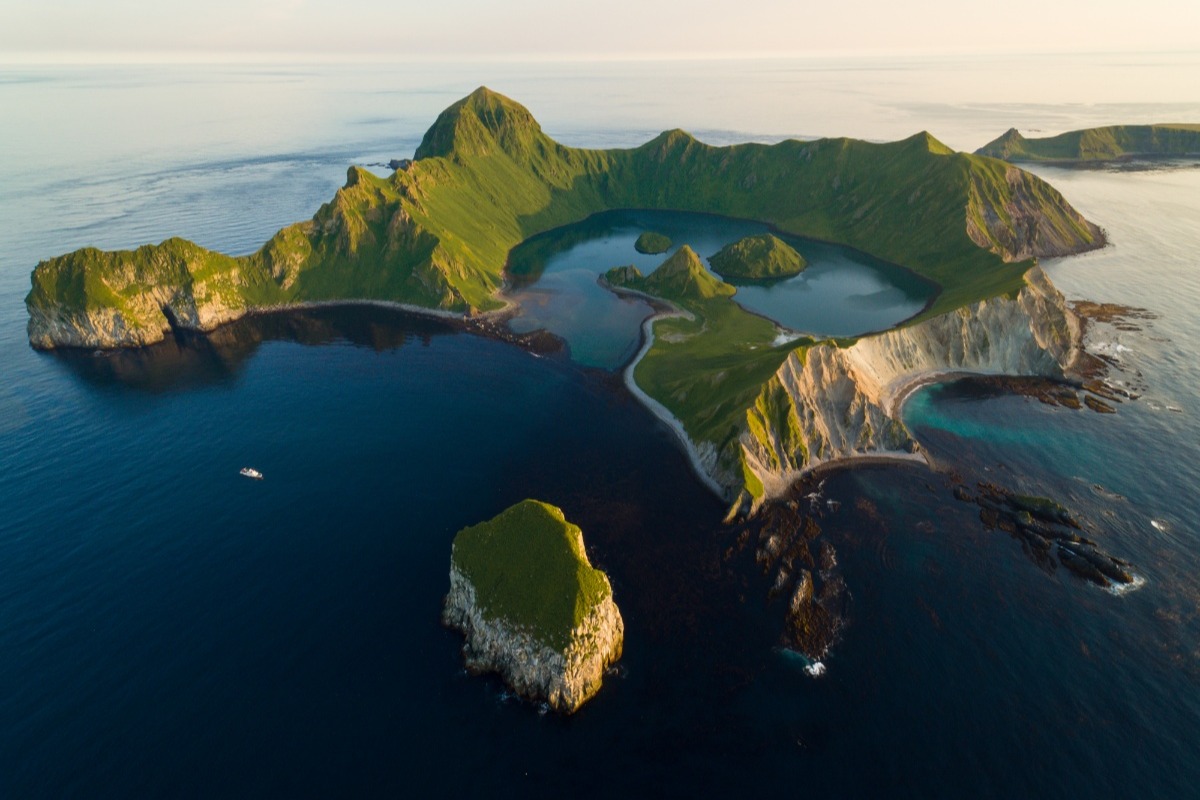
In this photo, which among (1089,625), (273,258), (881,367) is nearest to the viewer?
(1089,625)

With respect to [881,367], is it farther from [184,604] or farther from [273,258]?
[273,258]

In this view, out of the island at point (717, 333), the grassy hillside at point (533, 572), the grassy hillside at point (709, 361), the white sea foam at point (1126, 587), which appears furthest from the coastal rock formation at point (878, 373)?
the grassy hillside at point (533, 572)

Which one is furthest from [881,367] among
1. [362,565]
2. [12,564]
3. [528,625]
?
[12,564]

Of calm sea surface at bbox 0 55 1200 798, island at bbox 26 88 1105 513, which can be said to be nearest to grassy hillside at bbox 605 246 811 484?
island at bbox 26 88 1105 513

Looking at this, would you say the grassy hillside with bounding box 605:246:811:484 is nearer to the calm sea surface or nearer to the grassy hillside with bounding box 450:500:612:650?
the calm sea surface

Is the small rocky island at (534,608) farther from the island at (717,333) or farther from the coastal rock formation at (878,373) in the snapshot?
the coastal rock formation at (878,373)

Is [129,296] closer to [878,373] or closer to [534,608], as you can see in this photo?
[534,608]
